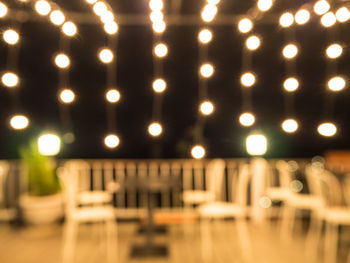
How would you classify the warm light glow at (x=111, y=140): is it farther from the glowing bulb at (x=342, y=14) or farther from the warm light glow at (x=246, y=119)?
the glowing bulb at (x=342, y=14)

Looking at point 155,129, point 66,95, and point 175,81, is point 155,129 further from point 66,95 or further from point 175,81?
point 175,81

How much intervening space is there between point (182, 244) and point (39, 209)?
6.58ft

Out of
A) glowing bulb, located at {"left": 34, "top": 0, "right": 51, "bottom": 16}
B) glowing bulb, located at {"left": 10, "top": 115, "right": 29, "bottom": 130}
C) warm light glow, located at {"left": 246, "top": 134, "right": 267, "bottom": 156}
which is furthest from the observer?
warm light glow, located at {"left": 246, "top": 134, "right": 267, "bottom": 156}

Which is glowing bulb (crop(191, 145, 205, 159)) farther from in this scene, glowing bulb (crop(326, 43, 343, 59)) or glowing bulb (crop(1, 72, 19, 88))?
glowing bulb (crop(1, 72, 19, 88))

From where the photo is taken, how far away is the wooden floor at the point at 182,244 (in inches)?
118

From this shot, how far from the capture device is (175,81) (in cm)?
1118

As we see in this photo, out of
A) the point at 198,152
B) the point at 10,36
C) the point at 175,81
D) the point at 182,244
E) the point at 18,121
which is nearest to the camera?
the point at 10,36

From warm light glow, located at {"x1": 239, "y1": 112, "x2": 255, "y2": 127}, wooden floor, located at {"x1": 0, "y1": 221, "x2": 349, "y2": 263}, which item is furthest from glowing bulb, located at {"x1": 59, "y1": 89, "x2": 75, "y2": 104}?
warm light glow, located at {"x1": 239, "y1": 112, "x2": 255, "y2": 127}

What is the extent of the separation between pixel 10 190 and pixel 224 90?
7295 mm

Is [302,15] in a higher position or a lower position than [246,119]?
higher

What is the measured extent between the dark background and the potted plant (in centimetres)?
134

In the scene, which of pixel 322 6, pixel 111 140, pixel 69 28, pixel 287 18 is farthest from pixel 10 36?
pixel 322 6

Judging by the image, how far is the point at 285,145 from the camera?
36.7 ft

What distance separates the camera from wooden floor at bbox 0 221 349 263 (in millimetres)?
2998
